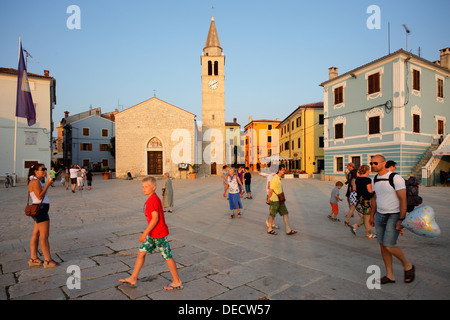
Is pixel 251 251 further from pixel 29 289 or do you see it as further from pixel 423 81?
pixel 423 81

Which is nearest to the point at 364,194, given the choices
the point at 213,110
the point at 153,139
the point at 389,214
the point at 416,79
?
the point at 389,214

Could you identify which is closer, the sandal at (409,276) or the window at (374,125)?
the sandal at (409,276)

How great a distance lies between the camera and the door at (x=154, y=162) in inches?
1234

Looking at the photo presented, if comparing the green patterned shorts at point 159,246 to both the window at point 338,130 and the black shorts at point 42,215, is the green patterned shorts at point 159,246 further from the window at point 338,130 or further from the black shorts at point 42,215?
the window at point 338,130

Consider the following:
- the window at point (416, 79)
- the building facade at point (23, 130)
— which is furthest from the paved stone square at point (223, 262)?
the building facade at point (23, 130)

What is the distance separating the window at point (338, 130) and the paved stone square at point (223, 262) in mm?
16564

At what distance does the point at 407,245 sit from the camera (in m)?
5.31

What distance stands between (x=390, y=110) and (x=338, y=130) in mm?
4962

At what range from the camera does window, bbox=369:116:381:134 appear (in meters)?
20.1

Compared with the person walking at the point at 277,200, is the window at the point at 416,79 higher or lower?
higher

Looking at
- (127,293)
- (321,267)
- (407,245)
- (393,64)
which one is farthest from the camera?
(393,64)

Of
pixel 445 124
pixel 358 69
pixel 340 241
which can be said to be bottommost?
pixel 340 241
